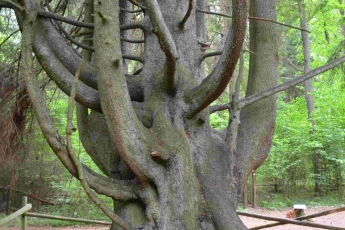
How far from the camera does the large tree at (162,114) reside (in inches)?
143

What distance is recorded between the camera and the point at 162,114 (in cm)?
402

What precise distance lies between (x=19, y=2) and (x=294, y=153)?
15280 mm

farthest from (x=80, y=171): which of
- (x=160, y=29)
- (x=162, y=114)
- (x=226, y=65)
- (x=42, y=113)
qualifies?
(x=226, y=65)

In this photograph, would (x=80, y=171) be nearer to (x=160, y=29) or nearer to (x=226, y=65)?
(x=160, y=29)

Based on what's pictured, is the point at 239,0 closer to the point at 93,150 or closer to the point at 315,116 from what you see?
the point at 93,150

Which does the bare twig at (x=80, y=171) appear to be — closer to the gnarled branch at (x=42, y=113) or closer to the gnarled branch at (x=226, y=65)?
the gnarled branch at (x=42, y=113)

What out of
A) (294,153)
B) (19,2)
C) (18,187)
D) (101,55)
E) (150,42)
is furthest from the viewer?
(294,153)

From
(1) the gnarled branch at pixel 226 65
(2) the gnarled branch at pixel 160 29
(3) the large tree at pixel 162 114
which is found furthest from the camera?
(3) the large tree at pixel 162 114

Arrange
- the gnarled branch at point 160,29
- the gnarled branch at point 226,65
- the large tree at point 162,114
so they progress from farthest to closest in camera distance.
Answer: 1. the large tree at point 162,114
2. the gnarled branch at point 160,29
3. the gnarled branch at point 226,65

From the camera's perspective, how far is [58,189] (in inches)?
556

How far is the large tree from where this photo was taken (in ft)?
11.9

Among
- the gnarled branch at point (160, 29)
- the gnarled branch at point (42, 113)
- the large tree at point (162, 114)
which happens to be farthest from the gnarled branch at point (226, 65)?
the gnarled branch at point (42, 113)

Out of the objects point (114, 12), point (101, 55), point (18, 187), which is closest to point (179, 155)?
point (101, 55)

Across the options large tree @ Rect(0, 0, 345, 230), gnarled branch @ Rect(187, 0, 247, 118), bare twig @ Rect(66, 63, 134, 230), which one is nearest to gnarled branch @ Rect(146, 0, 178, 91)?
large tree @ Rect(0, 0, 345, 230)
